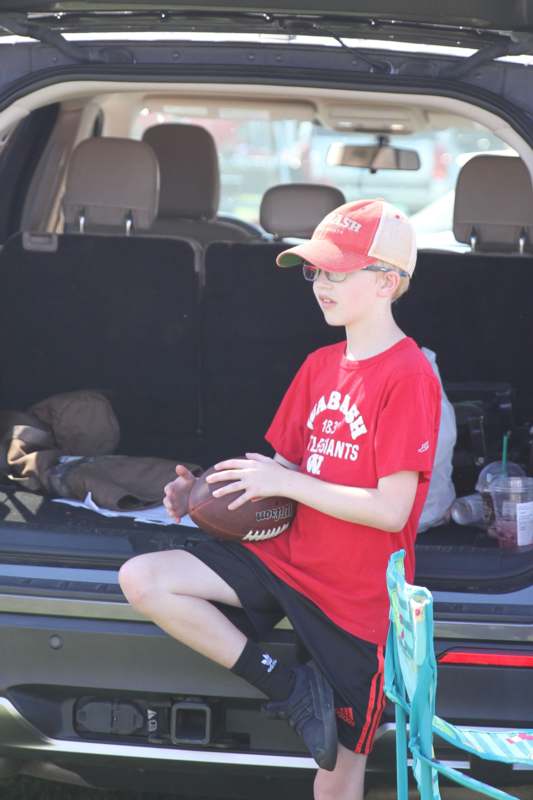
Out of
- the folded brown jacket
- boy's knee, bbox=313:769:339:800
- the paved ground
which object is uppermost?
the folded brown jacket

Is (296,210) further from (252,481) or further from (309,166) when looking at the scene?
(309,166)

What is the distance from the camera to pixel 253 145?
789 inches

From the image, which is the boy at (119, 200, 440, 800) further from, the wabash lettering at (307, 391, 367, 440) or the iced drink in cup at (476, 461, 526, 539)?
the iced drink in cup at (476, 461, 526, 539)

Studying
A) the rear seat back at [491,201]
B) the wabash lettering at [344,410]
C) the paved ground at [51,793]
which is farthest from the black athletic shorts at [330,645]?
the rear seat back at [491,201]

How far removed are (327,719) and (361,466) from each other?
1.69ft

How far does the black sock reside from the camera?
2754mm

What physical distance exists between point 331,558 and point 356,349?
1.47 feet

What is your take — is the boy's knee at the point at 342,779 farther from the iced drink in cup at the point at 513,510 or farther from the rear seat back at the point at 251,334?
the rear seat back at the point at 251,334

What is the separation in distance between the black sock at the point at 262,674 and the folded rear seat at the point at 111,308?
1.39m

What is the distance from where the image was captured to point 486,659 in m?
2.77

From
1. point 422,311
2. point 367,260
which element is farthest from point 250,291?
point 367,260

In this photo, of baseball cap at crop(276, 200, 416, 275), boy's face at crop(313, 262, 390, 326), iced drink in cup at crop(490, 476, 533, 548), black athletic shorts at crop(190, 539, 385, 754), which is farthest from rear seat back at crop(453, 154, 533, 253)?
black athletic shorts at crop(190, 539, 385, 754)

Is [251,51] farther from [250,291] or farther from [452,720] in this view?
[452,720]

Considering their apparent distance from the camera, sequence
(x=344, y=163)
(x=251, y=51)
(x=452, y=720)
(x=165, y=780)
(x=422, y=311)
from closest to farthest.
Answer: (x=452, y=720) < (x=165, y=780) < (x=251, y=51) < (x=422, y=311) < (x=344, y=163)
